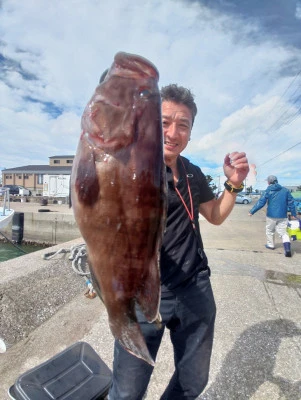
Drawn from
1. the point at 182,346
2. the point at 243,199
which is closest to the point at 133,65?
the point at 182,346

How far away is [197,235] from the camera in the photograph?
6.63ft

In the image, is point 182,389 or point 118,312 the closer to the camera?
point 118,312

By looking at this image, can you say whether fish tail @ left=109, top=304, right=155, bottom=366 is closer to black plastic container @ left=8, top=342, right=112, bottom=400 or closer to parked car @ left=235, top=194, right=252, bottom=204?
black plastic container @ left=8, top=342, right=112, bottom=400

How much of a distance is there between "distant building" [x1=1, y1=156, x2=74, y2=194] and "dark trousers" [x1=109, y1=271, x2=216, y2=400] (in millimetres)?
52331

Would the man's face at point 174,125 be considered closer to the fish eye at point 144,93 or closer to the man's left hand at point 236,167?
the man's left hand at point 236,167

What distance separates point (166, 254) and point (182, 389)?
1.00 meters

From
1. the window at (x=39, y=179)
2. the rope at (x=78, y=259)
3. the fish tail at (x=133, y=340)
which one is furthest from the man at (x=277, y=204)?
the window at (x=39, y=179)

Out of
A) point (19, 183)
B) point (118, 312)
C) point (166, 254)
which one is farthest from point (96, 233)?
point (19, 183)

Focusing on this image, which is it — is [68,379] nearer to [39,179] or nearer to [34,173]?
[39,179]

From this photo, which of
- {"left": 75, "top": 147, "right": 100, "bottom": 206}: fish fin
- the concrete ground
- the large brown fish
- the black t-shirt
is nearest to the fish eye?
the large brown fish

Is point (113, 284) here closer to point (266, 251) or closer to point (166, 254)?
point (166, 254)

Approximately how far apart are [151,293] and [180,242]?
0.67 metres

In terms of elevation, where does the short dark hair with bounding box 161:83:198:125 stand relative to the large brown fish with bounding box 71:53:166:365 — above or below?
above

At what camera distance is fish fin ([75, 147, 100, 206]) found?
1177mm
